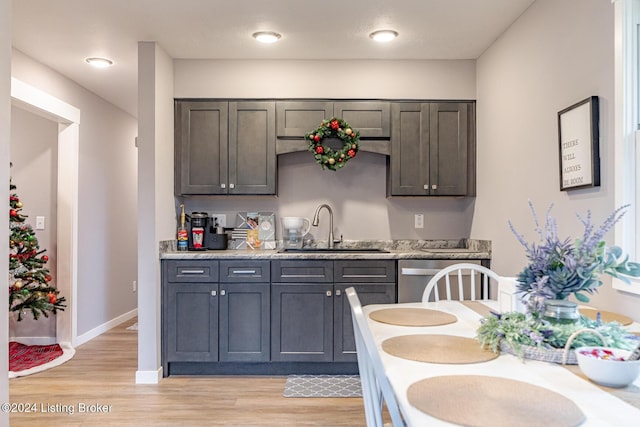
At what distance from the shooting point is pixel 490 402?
3.29 feet

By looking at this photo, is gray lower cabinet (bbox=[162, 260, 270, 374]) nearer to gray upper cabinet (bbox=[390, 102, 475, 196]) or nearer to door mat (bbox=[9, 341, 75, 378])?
door mat (bbox=[9, 341, 75, 378])

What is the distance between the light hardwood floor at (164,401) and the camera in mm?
2723

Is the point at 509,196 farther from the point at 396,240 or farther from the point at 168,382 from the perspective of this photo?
the point at 168,382

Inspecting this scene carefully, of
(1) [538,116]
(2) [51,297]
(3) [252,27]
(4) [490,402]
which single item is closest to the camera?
(4) [490,402]

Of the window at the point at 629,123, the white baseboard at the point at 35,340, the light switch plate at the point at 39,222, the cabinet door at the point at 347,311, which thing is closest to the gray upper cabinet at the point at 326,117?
the cabinet door at the point at 347,311

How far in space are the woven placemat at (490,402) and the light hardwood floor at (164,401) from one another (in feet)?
5.68

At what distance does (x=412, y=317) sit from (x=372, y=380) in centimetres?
67

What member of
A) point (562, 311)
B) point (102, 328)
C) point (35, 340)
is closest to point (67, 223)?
point (35, 340)

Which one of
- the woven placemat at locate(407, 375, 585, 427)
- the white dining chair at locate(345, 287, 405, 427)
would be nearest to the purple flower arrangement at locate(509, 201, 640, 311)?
the woven placemat at locate(407, 375, 585, 427)

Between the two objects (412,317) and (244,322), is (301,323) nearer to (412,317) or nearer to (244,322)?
(244,322)

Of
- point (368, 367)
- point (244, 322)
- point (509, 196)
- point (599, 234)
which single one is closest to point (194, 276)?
point (244, 322)

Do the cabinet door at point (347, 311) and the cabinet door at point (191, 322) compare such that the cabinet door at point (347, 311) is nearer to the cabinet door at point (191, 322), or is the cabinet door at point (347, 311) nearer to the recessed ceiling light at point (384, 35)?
the cabinet door at point (191, 322)

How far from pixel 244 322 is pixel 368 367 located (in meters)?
2.39

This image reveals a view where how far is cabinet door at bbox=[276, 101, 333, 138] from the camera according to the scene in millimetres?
3785
